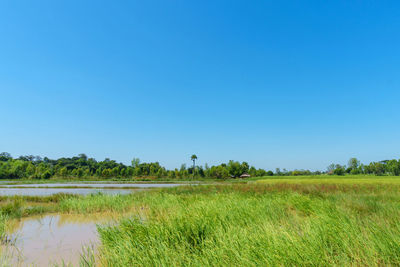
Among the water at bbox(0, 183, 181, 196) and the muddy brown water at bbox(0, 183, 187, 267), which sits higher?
the muddy brown water at bbox(0, 183, 187, 267)

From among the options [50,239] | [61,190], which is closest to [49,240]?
[50,239]

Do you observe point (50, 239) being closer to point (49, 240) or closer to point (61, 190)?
point (49, 240)

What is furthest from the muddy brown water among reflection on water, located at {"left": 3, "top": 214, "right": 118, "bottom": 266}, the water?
the water

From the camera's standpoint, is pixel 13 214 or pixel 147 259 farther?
pixel 13 214

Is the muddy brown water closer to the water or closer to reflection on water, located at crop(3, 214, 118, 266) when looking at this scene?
reflection on water, located at crop(3, 214, 118, 266)

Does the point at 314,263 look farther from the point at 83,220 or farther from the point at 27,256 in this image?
the point at 83,220

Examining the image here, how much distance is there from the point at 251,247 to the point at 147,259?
6.02 ft

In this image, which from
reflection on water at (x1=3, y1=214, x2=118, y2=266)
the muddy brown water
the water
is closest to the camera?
the muddy brown water

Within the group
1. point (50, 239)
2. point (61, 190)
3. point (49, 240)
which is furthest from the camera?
point (61, 190)

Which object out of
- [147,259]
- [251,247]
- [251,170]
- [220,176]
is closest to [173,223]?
[147,259]

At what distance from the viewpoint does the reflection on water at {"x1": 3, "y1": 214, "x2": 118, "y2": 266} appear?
525cm

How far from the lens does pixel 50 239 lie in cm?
705

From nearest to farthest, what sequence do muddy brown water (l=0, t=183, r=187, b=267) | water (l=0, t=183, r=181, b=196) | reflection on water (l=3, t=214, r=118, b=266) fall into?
muddy brown water (l=0, t=183, r=187, b=267) → reflection on water (l=3, t=214, r=118, b=266) → water (l=0, t=183, r=181, b=196)

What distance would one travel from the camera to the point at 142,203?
1227 centimetres
